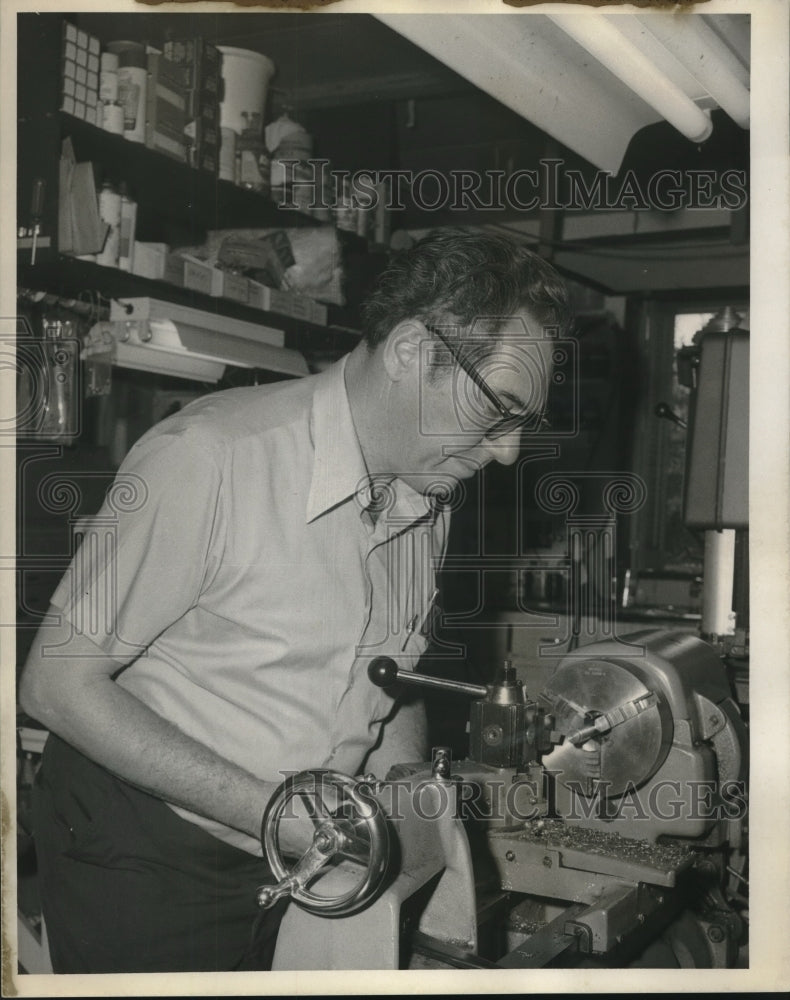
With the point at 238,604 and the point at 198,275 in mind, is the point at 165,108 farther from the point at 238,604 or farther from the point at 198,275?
the point at 238,604

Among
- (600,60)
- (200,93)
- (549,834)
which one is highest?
(200,93)

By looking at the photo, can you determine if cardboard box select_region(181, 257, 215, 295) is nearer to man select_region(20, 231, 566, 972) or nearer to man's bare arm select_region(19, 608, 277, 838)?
man select_region(20, 231, 566, 972)

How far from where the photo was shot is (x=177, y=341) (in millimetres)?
2205

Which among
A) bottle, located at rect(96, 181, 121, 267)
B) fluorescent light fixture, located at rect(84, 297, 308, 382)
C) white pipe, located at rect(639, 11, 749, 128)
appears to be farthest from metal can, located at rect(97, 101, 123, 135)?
white pipe, located at rect(639, 11, 749, 128)

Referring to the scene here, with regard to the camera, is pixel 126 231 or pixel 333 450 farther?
pixel 126 231

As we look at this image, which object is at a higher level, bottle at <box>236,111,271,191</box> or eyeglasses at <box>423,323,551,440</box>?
bottle at <box>236,111,271,191</box>

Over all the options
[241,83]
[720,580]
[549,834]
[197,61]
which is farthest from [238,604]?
[241,83]

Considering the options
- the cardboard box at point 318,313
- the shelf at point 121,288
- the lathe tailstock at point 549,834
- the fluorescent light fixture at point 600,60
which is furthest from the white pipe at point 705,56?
the cardboard box at point 318,313

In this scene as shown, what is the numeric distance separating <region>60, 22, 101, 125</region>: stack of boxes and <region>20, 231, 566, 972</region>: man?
95cm

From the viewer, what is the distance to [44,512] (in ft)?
5.14

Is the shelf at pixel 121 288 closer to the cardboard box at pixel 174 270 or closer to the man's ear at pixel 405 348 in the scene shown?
the cardboard box at pixel 174 270

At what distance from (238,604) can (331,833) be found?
0.45 meters

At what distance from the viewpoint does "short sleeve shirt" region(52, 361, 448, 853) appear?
4.06 feet

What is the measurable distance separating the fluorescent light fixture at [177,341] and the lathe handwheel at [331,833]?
1.46m
